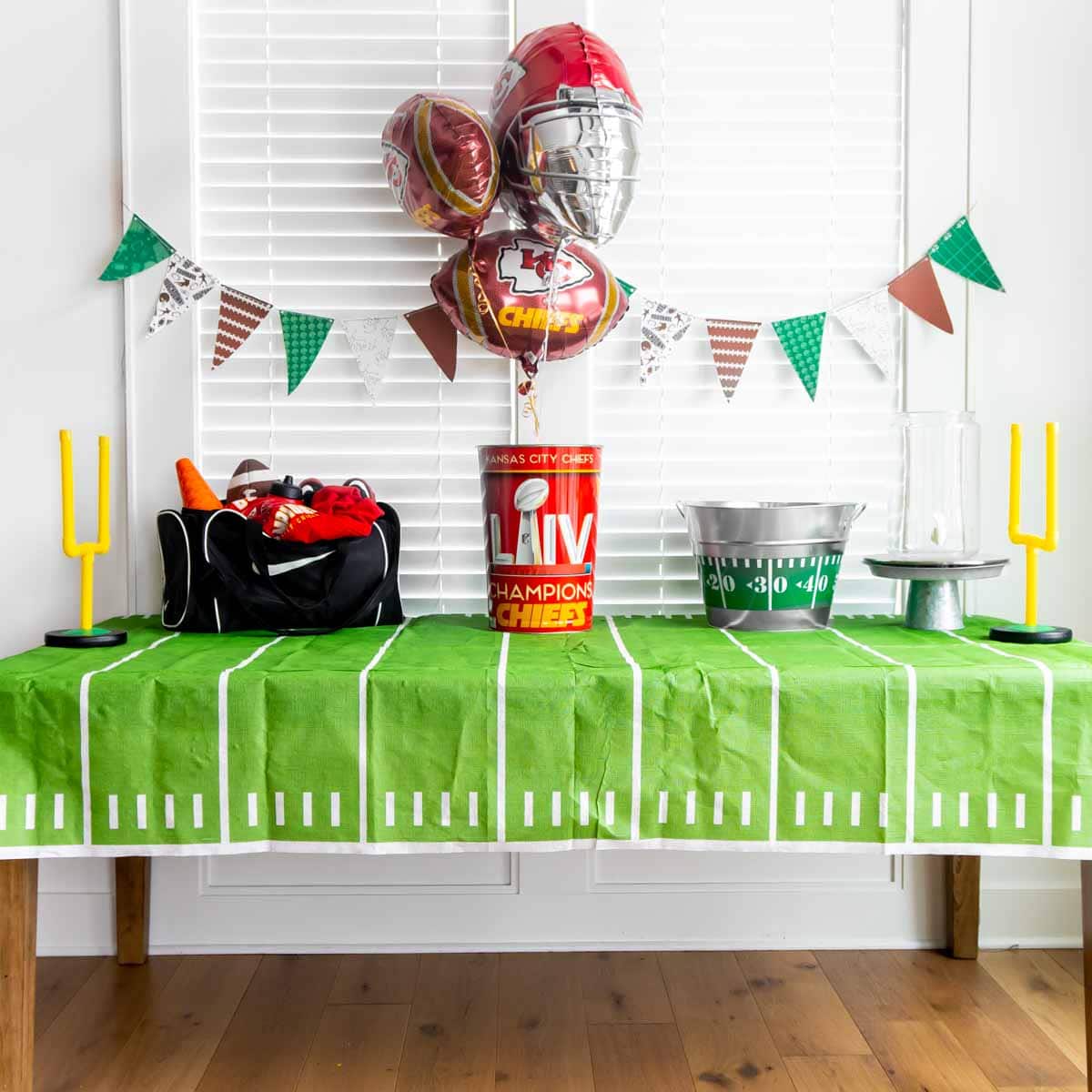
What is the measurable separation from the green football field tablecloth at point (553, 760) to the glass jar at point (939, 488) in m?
0.47

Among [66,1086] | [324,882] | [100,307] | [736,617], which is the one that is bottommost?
[66,1086]

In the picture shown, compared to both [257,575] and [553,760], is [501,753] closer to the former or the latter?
[553,760]

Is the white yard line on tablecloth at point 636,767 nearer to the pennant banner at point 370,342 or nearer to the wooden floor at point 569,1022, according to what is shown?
the wooden floor at point 569,1022

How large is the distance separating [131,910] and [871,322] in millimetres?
1752

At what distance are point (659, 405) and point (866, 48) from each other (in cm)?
77

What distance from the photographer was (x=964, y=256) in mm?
1912

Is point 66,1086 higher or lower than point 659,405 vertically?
lower

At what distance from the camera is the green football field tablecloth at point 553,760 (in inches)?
51.7

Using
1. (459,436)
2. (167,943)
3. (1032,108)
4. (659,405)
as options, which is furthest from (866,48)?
(167,943)

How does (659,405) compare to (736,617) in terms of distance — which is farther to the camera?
(659,405)

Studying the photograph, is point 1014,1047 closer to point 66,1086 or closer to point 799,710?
point 799,710

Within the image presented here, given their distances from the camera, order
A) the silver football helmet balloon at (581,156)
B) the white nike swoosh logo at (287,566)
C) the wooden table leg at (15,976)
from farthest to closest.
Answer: the white nike swoosh logo at (287,566) → the silver football helmet balloon at (581,156) → the wooden table leg at (15,976)

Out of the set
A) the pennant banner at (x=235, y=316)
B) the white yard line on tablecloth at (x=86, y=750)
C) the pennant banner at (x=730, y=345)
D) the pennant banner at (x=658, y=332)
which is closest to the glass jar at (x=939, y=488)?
the pennant banner at (x=730, y=345)

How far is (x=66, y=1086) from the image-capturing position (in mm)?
1505
